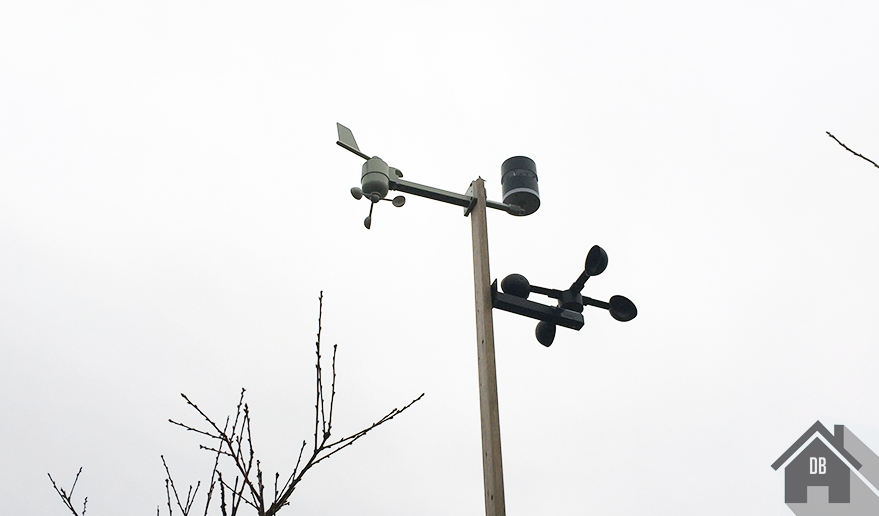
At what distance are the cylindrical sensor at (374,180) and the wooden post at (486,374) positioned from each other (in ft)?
1.84

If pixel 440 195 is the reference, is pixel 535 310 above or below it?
below

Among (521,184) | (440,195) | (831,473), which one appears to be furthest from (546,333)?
(831,473)

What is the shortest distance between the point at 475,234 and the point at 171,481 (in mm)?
2008

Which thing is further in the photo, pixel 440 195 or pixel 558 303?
pixel 440 195

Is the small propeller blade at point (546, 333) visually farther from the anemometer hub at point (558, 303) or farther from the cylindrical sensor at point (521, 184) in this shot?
the cylindrical sensor at point (521, 184)

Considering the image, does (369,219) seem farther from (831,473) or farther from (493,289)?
(831,473)

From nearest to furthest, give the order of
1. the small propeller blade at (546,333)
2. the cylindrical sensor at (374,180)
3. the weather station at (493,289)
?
the weather station at (493,289) → the small propeller blade at (546,333) → the cylindrical sensor at (374,180)

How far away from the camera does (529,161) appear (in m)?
3.83

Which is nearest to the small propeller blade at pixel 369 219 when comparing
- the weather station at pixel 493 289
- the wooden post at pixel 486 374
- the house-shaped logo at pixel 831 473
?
the weather station at pixel 493 289

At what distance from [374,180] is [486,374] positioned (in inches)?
54.3

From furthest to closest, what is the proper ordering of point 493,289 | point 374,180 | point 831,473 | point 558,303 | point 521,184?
point 831,473 < point 521,184 < point 374,180 < point 558,303 < point 493,289

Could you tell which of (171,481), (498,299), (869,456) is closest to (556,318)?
(498,299)

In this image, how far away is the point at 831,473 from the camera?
787 inches

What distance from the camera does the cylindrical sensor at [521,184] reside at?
371 centimetres
